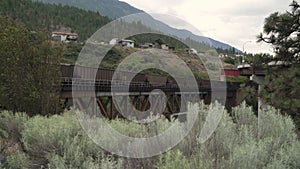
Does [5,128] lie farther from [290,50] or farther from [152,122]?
[290,50]

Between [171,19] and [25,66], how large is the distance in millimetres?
4362

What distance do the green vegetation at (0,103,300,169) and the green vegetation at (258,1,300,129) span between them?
12.5 feet

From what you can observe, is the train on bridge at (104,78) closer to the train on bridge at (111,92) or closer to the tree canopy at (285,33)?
the train on bridge at (111,92)

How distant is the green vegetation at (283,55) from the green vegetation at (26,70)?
5.93 metres

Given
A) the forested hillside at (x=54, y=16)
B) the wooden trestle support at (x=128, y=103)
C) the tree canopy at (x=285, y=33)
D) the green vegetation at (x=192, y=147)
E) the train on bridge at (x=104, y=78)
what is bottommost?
the wooden trestle support at (x=128, y=103)

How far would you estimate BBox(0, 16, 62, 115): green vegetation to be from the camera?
8484 mm

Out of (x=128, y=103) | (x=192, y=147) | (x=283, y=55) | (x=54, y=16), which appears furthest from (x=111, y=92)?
(x=54, y=16)

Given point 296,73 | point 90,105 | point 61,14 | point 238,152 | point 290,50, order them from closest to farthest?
1. point 238,152
2. point 296,73
3. point 290,50
4. point 90,105
5. point 61,14

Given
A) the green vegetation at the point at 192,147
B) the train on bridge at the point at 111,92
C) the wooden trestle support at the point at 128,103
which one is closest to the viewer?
the green vegetation at the point at 192,147

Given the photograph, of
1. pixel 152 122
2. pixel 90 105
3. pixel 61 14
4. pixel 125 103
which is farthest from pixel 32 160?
pixel 61 14

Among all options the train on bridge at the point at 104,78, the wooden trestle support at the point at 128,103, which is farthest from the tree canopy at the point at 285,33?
the train on bridge at the point at 104,78

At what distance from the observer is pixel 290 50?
9383 mm

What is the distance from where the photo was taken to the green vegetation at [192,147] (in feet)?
10.2

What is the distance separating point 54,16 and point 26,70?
101 meters
